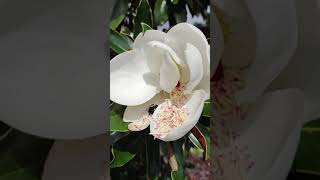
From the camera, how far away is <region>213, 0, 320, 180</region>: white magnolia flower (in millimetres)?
816

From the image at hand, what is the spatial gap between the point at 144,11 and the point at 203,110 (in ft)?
0.55

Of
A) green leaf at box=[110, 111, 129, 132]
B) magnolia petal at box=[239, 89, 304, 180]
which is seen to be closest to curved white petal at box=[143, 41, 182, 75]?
green leaf at box=[110, 111, 129, 132]

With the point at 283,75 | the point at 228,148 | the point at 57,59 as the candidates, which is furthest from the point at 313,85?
the point at 57,59

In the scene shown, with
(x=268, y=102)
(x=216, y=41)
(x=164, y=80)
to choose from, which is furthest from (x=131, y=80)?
(x=268, y=102)

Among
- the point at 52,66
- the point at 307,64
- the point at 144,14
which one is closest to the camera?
the point at 144,14

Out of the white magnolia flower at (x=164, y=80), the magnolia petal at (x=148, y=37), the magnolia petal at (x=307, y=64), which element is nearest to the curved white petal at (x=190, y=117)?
the white magnolia flower at (x=164, y=80)

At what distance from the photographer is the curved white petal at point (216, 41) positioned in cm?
80

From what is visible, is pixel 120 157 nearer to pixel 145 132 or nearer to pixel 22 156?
pixel 145 132

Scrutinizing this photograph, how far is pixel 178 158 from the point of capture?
0.68 m

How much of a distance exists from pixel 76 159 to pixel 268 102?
355 millimetres

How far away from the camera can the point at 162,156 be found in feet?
2.21

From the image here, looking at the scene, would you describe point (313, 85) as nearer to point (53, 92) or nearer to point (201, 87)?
point (201, 87)

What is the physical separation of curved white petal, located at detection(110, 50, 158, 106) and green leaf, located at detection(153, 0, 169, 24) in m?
0.07

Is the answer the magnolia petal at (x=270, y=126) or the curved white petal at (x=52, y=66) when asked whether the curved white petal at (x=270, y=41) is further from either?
the curved white petal at (x=52, y=66)
